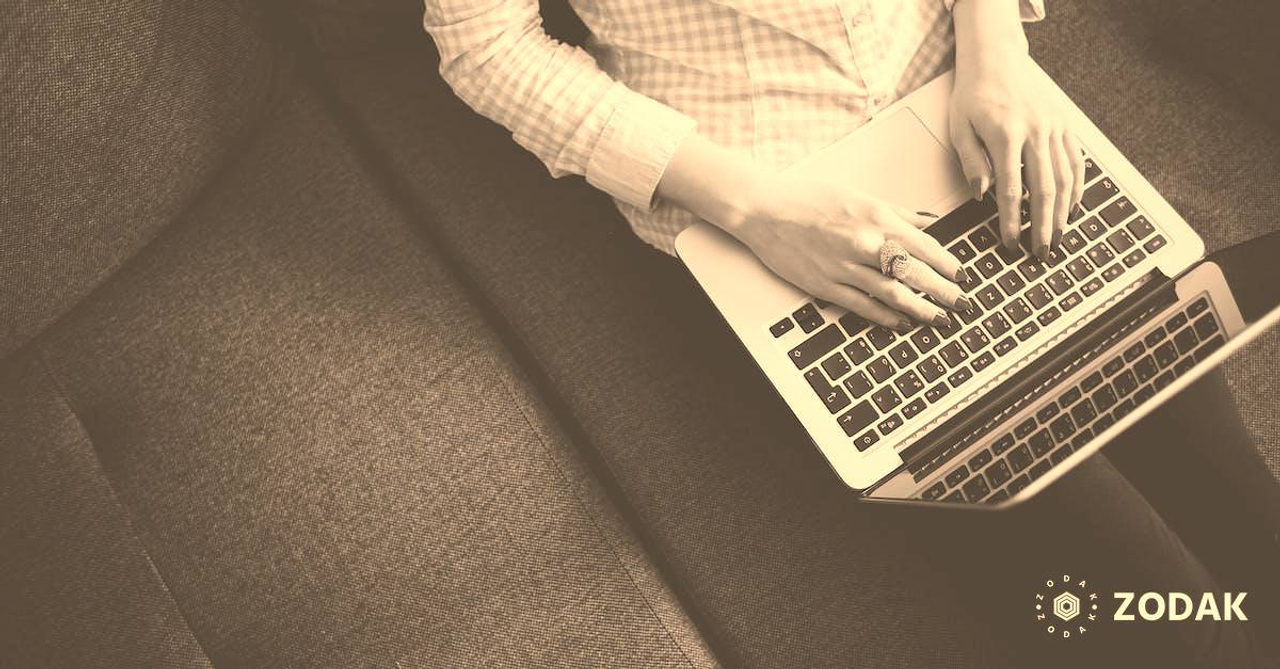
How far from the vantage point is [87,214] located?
0.97 m

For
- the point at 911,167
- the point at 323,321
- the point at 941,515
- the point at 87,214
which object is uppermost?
the point at 87,214

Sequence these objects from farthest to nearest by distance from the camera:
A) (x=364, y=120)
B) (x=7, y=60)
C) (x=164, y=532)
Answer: (x=364, y=120)
(x=164, y=532)
(x=7, y=60)

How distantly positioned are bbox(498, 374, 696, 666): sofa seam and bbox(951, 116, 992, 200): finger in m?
0.56

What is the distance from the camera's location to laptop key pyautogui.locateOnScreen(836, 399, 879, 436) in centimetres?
81

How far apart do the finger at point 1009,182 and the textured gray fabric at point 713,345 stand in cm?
32

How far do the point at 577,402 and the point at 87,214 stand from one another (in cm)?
62

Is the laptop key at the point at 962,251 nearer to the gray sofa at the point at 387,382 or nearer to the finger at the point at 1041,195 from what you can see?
the finger at the point at 1041,195

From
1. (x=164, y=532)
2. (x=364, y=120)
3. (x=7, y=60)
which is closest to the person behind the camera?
(x=7, y=60)

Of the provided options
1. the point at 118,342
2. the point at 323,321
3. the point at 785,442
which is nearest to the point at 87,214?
the point at 118,342

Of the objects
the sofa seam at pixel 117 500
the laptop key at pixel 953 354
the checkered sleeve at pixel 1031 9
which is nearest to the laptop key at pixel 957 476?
the laptop key at pixel 953 354

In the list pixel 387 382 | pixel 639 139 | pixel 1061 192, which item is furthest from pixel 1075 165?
pixel 387 382

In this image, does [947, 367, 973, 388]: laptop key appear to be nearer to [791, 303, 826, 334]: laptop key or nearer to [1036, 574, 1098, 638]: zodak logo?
[791, 303, 826, 334]: laptop key

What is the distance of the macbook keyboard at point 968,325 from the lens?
816 mm

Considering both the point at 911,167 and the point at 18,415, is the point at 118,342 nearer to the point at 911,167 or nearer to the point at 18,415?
the point at 18,415
